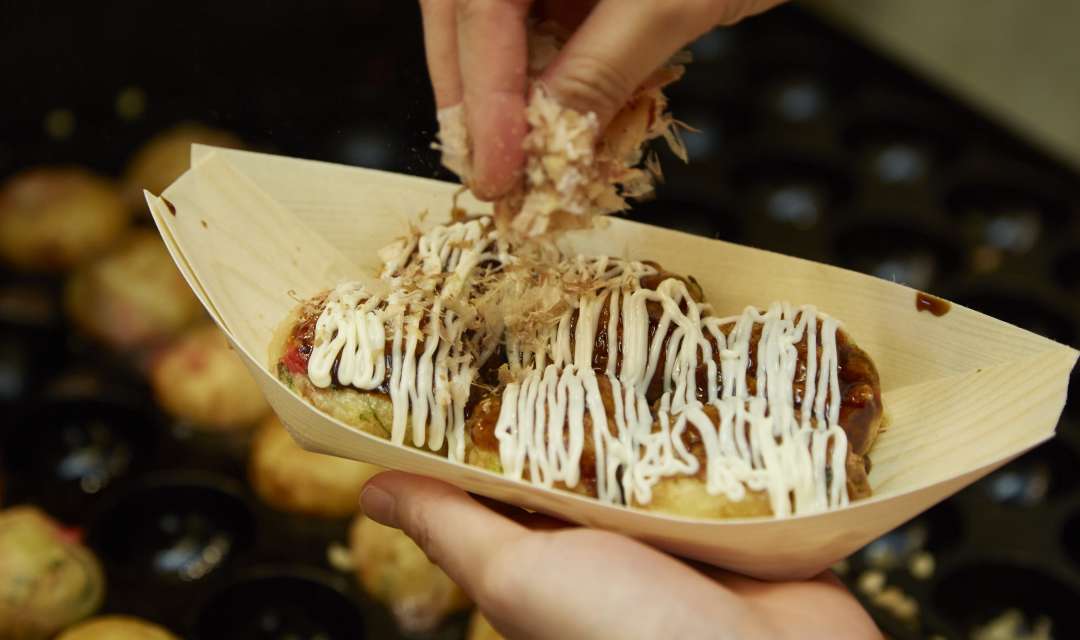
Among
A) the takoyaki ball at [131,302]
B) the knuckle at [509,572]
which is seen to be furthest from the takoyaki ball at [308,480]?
the knuckle at [509,572]

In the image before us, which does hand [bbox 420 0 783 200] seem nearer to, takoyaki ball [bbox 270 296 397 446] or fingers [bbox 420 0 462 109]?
fingers [bbox 420 0 462 109]

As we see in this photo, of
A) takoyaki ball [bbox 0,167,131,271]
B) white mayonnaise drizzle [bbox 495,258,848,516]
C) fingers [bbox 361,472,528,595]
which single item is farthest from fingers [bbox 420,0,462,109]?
takoyaki ball [bbox 0,167,131,271]

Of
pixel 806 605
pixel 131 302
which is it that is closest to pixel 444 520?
pixel 806 605

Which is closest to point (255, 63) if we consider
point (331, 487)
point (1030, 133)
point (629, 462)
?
point (331, 487)

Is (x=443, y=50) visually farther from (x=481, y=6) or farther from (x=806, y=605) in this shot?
(x=806, y=605)

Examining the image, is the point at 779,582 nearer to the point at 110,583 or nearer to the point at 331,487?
the point at 331,487

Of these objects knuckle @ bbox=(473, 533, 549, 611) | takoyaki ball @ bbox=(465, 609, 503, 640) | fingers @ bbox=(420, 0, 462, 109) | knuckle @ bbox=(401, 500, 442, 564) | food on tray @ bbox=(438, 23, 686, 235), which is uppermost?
fingers @ bbox=(420, 0, 462, 109)
